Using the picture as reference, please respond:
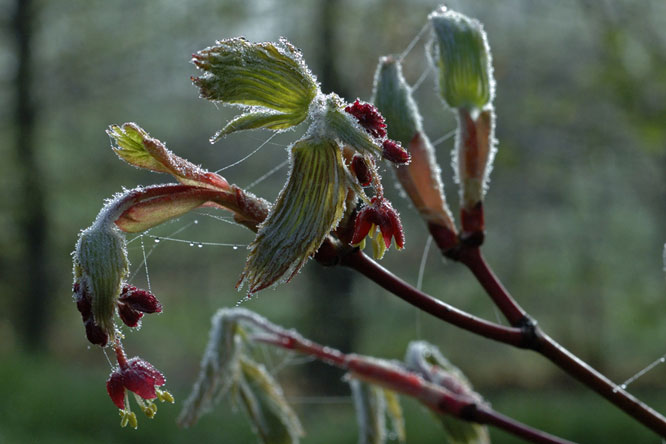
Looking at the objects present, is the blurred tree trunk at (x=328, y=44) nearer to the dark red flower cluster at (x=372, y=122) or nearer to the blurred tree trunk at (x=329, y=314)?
the blurred tree trunk at (x=329, y=314)

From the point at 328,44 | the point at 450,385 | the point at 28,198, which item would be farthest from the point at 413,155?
the point at 28,198

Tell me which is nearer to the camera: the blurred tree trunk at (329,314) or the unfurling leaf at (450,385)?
the unfurling leaf at (450,385)

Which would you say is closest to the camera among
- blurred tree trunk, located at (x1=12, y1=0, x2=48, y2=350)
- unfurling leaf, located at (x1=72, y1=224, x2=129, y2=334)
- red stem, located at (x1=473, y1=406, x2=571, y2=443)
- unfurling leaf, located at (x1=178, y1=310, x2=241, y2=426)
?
unfurling leaf, located at (x1=72, y1=224, x2=129, y2=334)

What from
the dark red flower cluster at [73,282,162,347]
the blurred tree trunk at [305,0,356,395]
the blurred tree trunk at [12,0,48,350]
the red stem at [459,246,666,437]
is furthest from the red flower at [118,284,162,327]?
the blurred tree trunk at [12,0,48,350]

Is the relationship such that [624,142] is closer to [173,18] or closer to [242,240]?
[173,18]

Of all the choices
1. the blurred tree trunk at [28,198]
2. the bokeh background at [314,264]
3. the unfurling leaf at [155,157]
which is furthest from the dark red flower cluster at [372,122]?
the blurred tree trunk at [28,198]

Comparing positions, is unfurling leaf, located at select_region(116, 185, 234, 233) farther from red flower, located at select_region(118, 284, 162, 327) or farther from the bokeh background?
the bokeh background

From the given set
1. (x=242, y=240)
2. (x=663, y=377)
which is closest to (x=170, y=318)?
(x=242, y=240)
